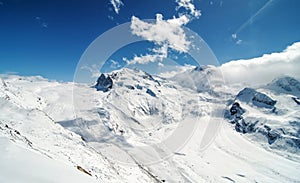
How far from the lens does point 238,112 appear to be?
15162cm

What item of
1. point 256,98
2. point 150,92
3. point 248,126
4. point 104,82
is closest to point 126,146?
point 248,126

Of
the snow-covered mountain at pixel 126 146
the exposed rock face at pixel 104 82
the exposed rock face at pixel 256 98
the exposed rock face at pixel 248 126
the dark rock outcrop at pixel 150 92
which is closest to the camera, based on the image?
the snow-covered mountain at pixel 126 146

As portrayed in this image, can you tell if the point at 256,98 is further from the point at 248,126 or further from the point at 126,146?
the point at 126,146

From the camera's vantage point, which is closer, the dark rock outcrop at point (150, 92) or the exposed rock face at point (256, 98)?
the exposed rock face at point (256, 98)

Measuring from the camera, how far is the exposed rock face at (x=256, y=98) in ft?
514

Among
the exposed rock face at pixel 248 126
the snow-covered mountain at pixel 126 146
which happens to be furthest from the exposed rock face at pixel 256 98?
the exposed rock face at pixel 248 126

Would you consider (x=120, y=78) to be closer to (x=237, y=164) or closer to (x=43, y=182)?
(x=237, y=164)

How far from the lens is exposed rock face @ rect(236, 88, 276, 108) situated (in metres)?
157

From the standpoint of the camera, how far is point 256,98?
169 metres

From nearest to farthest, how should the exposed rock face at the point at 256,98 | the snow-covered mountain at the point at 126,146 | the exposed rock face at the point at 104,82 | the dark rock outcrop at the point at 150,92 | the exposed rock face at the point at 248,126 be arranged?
the snow-covered mountain at the point at 126,146 → the exposed rock face at the point at 248,126 → the exposed rock face at the point at 256,98 → the exposed rock face at the point at 104,82 → the dark rock outcrop at the point at 150,92

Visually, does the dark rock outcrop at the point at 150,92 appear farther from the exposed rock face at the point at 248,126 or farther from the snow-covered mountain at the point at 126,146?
the exposed rock face at the point at 248,126

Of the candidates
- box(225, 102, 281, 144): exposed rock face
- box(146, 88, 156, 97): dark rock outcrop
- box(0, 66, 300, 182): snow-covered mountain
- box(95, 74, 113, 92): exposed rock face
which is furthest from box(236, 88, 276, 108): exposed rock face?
box(95, 74, 113, 92): exposed rock face

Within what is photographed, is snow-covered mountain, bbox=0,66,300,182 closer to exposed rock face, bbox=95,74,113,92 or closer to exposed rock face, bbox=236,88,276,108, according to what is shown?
exposed rock face, bbox=236,88,276,108

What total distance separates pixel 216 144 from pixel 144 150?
1525 inches
